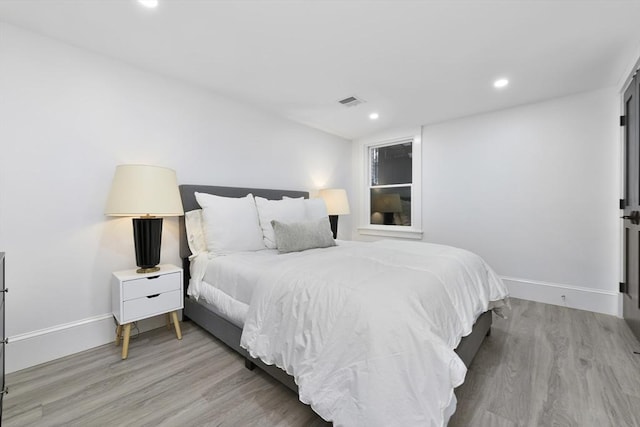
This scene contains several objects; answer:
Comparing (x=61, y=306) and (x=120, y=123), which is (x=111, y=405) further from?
(x=120, y=123)

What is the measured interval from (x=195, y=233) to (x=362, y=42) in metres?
2.14

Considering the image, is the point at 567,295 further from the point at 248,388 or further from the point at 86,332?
the point at 86,332

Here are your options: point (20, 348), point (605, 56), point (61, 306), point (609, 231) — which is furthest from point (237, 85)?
point (609, 231)

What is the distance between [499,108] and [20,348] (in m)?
5.02

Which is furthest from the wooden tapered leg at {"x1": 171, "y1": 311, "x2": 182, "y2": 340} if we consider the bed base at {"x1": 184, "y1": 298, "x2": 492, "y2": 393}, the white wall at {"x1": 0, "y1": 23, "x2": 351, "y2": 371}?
the white wall at {"x1": 0, "y1": 23, "x2": 351, "y2": 371}

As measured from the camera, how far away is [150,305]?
2.04m

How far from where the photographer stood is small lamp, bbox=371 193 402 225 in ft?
14.5

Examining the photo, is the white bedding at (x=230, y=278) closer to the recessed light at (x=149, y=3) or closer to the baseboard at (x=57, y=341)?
the baseboard at (x=57, y=341)

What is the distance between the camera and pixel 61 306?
200 centimetres

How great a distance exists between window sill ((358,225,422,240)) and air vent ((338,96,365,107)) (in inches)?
81.9

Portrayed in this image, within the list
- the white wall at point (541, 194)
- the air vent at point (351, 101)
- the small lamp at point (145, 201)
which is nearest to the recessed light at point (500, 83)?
the white wall at point (541, 194)

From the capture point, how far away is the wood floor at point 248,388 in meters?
1.39

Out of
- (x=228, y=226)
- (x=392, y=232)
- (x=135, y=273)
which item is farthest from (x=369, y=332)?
(x=392, y=232)

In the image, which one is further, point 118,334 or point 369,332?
point 118,334
